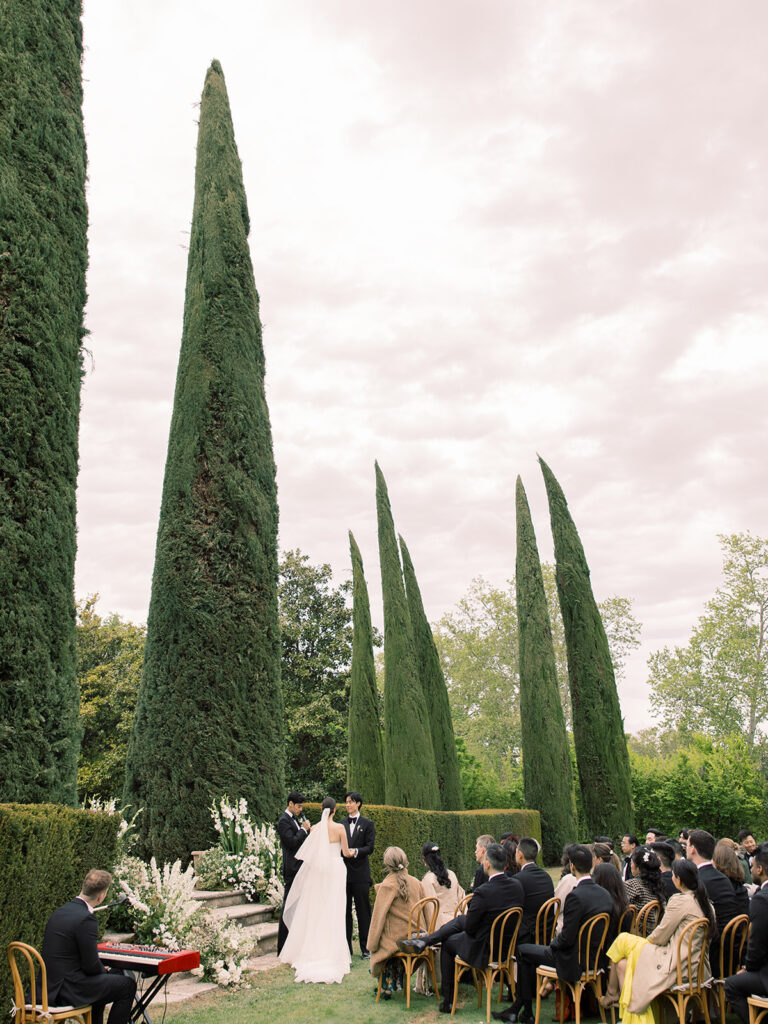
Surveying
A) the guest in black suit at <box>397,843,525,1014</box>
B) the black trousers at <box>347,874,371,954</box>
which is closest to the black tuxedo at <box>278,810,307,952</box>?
the black trousers at <box>347,874,371,954</box>

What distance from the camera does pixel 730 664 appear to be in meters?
32.4

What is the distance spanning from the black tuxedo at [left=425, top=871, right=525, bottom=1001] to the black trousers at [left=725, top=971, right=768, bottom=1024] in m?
1.76

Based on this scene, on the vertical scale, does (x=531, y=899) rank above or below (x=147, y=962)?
below

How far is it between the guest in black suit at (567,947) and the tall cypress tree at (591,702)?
14.5 m

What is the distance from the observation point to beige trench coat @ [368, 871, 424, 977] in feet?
21.0

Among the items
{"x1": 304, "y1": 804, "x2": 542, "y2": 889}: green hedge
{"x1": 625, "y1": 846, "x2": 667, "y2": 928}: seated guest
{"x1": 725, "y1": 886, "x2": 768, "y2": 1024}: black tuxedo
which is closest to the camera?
{"x1": 725, "y1": 886, "x2": 768, "y2": 1024}: black tuxedo

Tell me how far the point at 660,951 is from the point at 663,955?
0.09 ft

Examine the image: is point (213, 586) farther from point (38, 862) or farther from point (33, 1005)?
point (33, 1005)

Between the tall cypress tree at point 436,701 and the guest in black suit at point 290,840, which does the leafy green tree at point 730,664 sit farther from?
the guest in black suit at point 290,840

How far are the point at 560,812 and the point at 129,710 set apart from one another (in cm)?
1332

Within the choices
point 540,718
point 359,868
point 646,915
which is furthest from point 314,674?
point 646,915

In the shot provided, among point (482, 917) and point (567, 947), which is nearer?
point (567, 947)

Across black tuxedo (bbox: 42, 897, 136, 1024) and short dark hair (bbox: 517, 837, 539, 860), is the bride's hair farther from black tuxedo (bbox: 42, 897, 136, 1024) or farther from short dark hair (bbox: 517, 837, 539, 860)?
black tuxedo (bbox: 42, 897, 136, 1024)

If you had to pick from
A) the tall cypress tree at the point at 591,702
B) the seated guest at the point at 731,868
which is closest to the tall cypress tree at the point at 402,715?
the tall cypress tree at the point at 591,702
